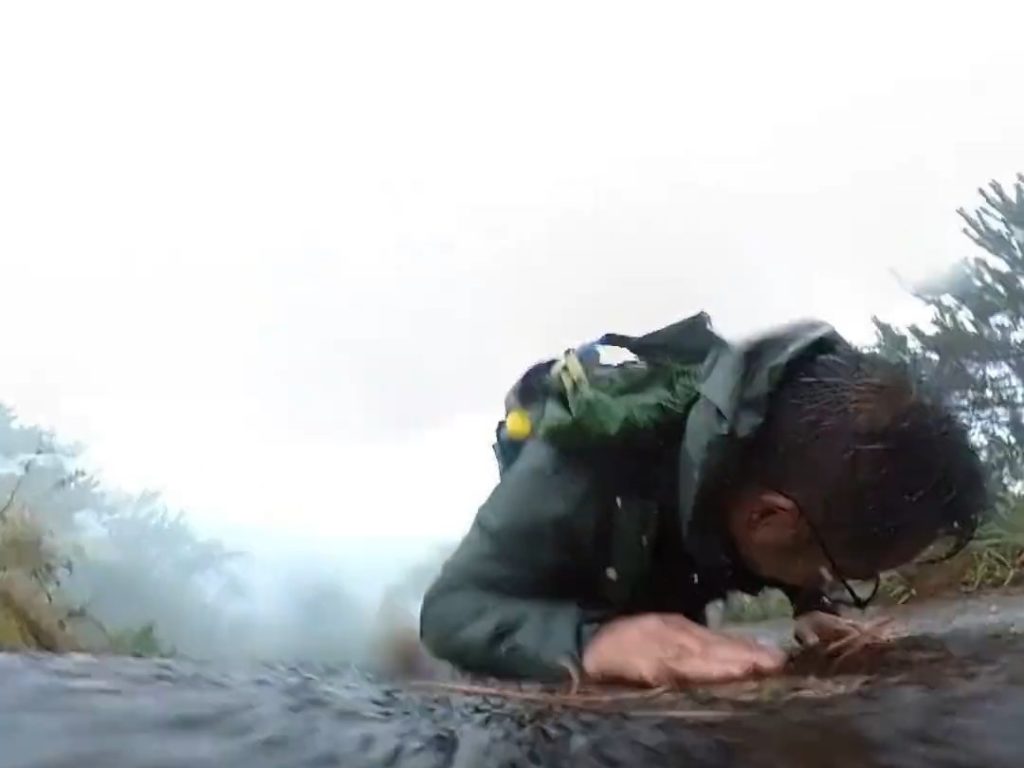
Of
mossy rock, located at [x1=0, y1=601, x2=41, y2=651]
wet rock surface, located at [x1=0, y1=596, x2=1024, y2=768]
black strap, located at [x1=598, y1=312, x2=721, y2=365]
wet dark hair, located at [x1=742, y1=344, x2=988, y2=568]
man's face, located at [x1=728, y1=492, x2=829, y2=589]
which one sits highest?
black strap, located at [x1=598, y1=312, x2=721, y2=365]

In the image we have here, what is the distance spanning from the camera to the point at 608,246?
88 centimetres

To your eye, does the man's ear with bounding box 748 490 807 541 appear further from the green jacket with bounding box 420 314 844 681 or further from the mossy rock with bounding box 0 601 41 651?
the mossy rock with bounding box 0 601 41 651

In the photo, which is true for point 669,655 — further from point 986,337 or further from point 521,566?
point 986,337

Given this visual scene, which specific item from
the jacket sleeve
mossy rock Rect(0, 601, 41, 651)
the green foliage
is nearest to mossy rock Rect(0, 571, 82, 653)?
mossy rock Rect(0, 601, 41, 651)

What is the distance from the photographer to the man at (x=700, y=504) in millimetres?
396

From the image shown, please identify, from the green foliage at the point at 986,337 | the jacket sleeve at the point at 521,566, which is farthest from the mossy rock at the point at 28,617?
the green foliage at the point at 986,337

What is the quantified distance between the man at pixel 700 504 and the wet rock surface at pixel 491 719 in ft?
0.23

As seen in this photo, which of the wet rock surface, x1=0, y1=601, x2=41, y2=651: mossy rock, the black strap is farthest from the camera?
x1=0, y1=601, x2=41, y2=651: mossy rock

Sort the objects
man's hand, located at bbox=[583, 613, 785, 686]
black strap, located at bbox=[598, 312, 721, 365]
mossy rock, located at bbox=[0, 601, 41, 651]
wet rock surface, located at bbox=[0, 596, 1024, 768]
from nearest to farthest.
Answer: wet rock surface, located at bbox=[0, 596, 1024, 768] → man's hand, located at bbox=[583, 613, 785, 686] → black strap, located at bbox=[598, 312, 721, 365] → mossy rock, located at bbox=[0, 601, 41, 651]

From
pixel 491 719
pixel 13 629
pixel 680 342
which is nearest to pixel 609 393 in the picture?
pixel 680 342

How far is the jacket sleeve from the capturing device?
39 cm

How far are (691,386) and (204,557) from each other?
32cm

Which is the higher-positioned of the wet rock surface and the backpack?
the backpack

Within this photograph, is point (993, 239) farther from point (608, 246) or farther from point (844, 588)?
point (844, 588)
